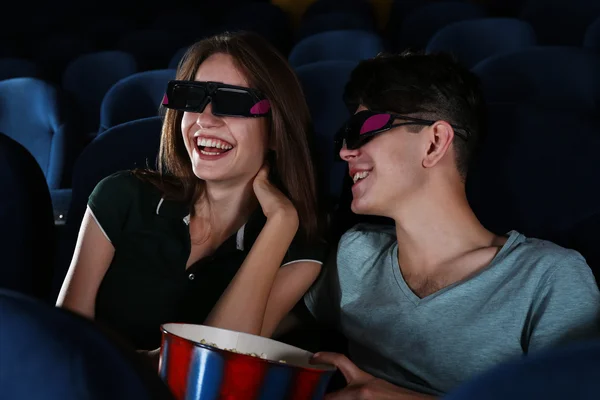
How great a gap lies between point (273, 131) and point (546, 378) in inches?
37.2

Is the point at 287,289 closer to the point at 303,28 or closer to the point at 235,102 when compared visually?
the point at 235,102

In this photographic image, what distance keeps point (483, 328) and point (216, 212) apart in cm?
48

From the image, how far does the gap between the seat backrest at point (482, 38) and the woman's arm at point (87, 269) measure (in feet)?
5.03

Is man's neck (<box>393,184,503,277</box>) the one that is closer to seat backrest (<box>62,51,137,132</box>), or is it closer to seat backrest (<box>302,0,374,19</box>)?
seat backrest (<box>62,51,137,132</box>)

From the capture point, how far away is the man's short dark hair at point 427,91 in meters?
1.13

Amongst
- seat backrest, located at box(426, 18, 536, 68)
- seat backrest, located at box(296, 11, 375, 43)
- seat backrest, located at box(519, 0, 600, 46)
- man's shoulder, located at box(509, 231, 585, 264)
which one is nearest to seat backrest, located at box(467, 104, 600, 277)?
man's shoulder, located at box(509, 231, 585, 264)

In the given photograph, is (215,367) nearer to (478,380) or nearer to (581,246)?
(478,380)

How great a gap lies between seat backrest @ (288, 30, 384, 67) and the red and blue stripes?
2070mm

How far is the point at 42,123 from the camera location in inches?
94.4

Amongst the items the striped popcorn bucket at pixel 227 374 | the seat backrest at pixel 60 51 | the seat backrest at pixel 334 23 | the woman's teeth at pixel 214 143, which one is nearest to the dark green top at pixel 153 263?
the woman's teeth at pixel 214 143

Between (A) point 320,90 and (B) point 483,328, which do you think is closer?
(B) point 483,328

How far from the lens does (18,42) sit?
16.6 ft

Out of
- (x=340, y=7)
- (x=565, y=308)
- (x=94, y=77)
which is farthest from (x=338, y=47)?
(x=565, y=308)

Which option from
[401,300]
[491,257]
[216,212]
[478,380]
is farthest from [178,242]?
[478,380]
